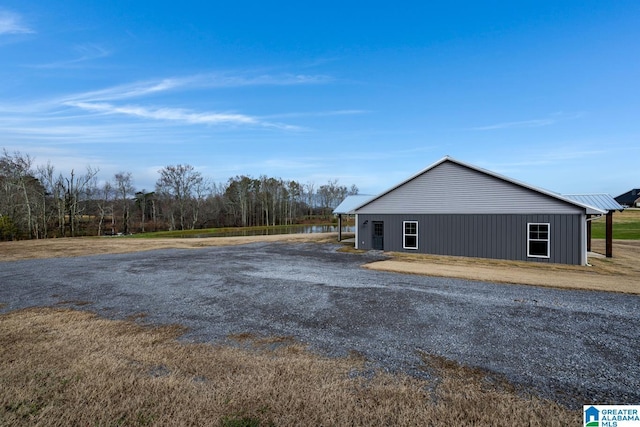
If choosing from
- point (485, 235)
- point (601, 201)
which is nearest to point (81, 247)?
point (485, 235)

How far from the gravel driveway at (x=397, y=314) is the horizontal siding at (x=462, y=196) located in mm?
6269

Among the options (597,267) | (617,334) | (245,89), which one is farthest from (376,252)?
(245,89)

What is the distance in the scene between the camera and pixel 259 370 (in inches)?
151

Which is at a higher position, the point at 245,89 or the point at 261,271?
the point at 245,89

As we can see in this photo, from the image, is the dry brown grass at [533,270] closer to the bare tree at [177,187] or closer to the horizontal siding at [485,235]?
the horizontal siding at [485,235]

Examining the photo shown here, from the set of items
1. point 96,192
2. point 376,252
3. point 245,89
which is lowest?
point 376,252

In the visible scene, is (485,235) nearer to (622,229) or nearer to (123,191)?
(622,229)

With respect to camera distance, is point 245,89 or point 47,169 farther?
point 47,169

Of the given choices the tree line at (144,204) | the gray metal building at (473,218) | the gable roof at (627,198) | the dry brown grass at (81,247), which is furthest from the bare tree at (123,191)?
the gable roof at (627,198)

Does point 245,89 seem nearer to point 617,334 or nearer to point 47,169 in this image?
point 617,334

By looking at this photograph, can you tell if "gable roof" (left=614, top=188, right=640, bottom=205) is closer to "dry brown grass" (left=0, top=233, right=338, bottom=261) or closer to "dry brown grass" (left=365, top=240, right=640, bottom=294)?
"dry brown grass" (left=365, top=240, right=640, bottom=294)

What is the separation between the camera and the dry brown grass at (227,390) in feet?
9.50

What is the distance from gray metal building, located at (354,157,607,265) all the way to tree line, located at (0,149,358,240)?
111ft

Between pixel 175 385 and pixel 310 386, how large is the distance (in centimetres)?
152
